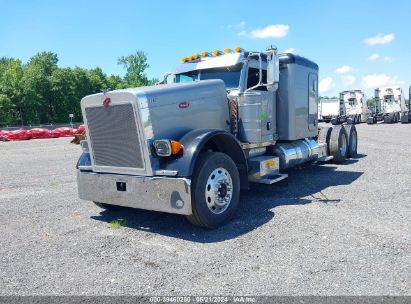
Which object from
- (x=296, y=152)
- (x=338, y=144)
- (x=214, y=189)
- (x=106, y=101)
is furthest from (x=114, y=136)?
(x=338, y=144)

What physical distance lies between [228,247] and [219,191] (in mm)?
1015

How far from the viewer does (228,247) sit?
456 cm

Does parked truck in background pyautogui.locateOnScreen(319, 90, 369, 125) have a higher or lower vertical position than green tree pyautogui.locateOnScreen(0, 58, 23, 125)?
lower

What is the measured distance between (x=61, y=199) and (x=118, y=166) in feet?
9.03

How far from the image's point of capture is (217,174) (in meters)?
5.32

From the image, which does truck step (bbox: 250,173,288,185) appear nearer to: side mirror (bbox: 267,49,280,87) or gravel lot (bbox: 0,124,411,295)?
A: gravel lot (bbox: 0,124,411,295)

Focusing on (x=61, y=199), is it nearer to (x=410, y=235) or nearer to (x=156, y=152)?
(x=156, y=152)

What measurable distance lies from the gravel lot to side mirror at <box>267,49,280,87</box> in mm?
2148

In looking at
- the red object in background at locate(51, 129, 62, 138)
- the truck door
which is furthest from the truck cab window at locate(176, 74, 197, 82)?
the red object in background at locate(51, 129, 62, 138)

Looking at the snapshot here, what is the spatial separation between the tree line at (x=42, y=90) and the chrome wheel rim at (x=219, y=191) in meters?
46.6

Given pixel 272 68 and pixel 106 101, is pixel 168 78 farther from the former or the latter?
pixel 106 101

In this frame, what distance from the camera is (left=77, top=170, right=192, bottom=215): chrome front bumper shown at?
479 centimetres

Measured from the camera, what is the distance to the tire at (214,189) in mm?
4938

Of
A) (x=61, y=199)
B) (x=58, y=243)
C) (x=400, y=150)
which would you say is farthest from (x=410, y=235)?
(x=400, y=150)
